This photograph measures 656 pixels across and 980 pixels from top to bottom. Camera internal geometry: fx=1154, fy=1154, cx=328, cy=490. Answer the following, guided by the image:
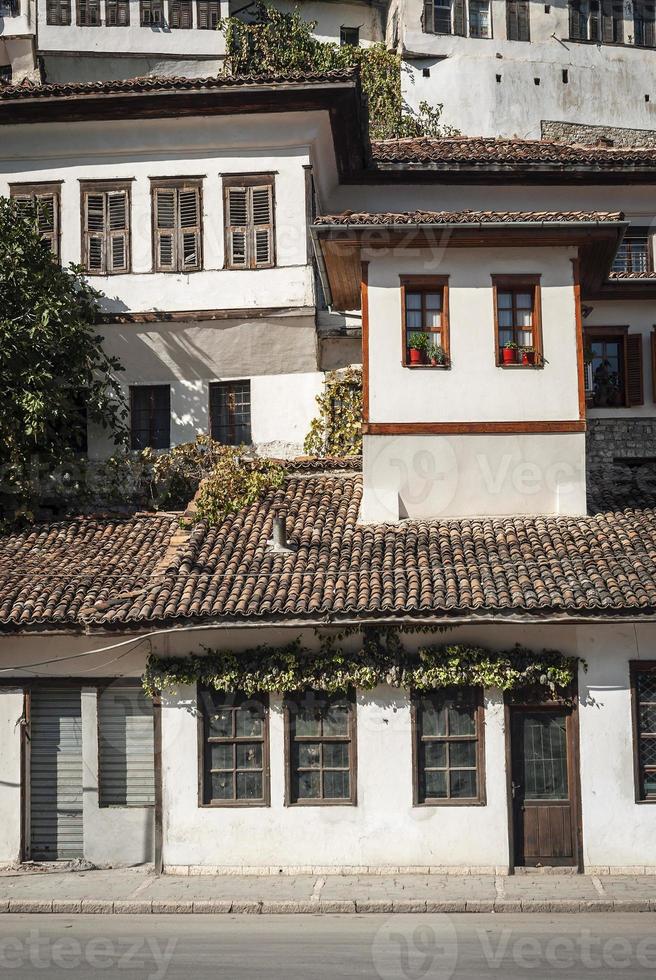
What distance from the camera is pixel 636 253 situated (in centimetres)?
2359

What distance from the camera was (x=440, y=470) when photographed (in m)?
17.2

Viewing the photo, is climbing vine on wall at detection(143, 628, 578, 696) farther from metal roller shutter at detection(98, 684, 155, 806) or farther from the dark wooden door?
metal roller shutter at detection(98, 684, 155, 806)

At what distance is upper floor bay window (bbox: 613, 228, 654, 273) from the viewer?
76.9 feet

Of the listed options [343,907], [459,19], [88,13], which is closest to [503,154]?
[459,19]

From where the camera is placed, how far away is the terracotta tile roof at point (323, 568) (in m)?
13.8

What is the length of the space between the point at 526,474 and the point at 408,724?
4.69 metres

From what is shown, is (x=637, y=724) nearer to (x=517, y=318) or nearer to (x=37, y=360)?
(x=517, y=318)

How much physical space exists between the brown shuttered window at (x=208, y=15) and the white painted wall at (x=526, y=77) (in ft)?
18.2

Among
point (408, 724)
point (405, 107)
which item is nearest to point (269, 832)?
point (408, 724)

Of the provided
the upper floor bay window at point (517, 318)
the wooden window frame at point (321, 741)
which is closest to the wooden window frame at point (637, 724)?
the wooden window frame at point (321, 741)

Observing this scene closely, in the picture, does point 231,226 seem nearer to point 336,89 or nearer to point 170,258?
point 170,258

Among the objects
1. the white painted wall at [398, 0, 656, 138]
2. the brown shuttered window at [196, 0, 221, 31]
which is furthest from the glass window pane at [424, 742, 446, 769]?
the brown shuttered window at [196, 0, 221, 31]

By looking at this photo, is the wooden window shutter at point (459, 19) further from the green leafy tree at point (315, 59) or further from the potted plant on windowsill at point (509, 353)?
the potted plant on windowsill at point (509, 353)

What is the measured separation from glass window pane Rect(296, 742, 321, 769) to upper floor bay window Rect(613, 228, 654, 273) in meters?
13.3
